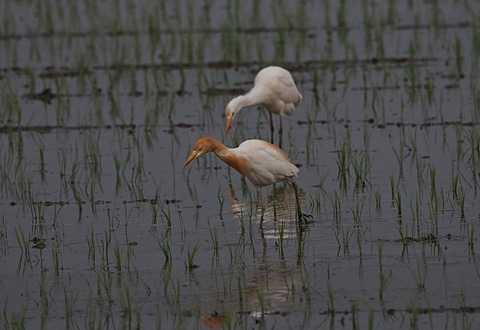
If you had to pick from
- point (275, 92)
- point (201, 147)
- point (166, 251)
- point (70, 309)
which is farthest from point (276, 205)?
point (70, 309)

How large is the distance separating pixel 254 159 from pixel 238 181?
5.51 feet

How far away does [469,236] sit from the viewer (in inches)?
302

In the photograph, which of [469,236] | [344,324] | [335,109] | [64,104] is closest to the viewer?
[344,324]

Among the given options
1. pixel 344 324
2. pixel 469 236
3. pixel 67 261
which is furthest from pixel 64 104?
pixel 344 324

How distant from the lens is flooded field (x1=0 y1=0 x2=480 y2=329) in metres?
6.66

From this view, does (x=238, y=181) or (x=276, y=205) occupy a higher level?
(x=238, y=181)

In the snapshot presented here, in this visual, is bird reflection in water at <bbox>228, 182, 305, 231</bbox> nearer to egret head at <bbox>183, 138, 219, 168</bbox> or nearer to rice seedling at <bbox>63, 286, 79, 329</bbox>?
egret head at <bbox>183, 138, 219, 168</bbox>

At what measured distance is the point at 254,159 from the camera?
336 inches

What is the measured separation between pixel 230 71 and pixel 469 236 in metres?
8.37

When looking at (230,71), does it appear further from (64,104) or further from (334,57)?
(64,104)

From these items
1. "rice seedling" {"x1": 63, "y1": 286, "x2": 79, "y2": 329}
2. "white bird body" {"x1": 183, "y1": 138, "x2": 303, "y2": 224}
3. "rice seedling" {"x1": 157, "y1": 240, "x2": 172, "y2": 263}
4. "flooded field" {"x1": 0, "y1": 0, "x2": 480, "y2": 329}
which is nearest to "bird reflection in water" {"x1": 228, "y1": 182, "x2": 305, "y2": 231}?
"flooded field" {"x1": 0, "y1": 0, "x2": 480, "y2": 329}

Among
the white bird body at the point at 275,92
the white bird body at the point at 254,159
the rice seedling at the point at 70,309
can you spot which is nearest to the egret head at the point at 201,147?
the white bird body at the point at 254,159

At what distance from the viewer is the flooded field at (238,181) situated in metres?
6.66

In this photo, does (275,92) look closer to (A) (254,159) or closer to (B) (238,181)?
(B) (238,181)
